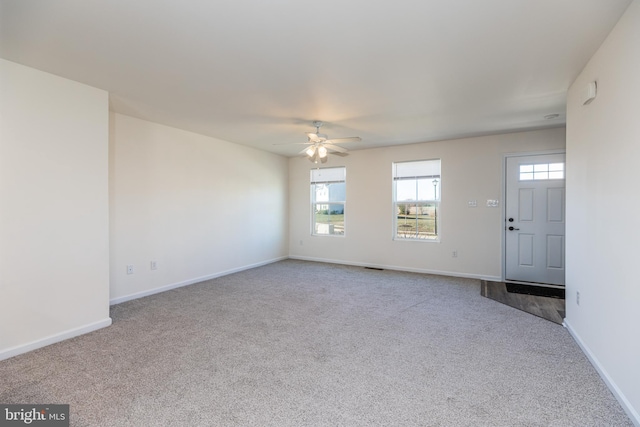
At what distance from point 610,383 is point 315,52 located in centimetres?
319

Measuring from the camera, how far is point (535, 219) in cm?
483

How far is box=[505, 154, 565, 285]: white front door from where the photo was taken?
471 centimetres

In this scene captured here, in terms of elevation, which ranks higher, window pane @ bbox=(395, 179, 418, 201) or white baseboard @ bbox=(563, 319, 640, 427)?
window pane @ bbox=(395, 179, 418, 201)

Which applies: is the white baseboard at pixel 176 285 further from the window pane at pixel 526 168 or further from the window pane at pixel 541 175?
the window pane at pixel 541 175

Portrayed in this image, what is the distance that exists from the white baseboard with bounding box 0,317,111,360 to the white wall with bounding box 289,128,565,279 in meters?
4.32

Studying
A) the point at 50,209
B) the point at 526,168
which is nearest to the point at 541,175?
the point at 526,168

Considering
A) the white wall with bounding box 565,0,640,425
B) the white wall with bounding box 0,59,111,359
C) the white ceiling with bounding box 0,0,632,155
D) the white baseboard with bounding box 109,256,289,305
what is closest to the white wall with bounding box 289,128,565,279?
the white ceiling with bounding box 0,0,632,155

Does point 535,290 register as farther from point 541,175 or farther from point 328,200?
point 328,200

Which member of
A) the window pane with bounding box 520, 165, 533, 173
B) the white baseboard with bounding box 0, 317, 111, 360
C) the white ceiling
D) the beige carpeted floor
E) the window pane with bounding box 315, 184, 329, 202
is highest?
the white ceiling

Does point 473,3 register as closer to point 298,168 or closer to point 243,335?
point 243,335

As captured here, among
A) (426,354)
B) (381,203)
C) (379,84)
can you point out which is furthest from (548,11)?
(381,203)

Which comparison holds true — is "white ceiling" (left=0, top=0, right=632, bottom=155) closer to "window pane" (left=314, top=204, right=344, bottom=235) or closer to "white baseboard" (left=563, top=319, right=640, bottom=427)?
"white baseboard" (left=563, top=319, right=640, bottom=427)

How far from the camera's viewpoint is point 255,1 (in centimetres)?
181

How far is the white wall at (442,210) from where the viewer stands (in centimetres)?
506
